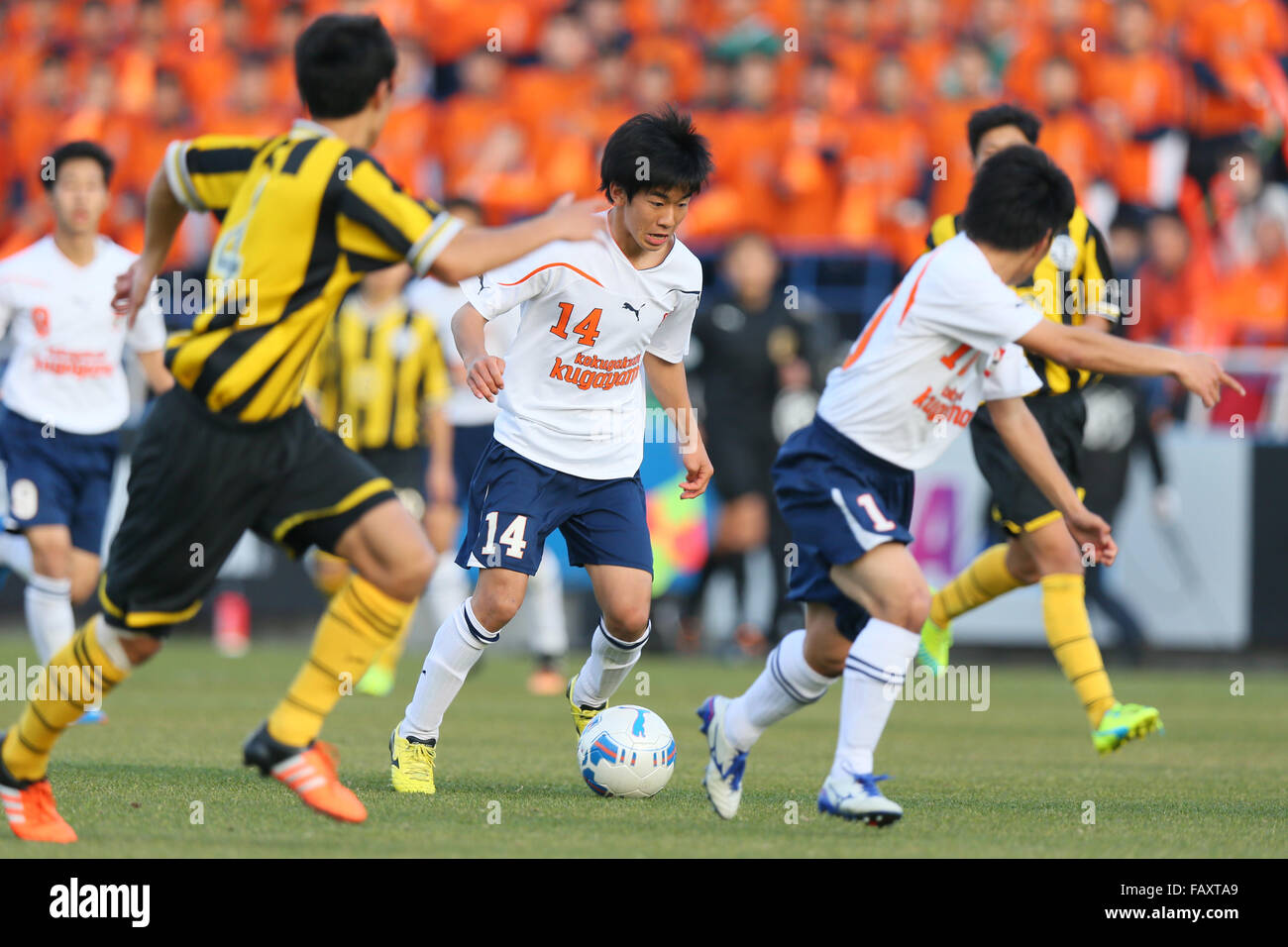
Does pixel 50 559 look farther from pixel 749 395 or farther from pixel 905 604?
pixel 749 395

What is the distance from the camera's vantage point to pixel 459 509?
12.1 meters

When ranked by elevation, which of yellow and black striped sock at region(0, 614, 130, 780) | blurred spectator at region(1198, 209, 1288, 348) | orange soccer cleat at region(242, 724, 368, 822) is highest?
blurred spectator at region(1198, 209, 1288, 348)

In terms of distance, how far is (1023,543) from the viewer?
7.09 m

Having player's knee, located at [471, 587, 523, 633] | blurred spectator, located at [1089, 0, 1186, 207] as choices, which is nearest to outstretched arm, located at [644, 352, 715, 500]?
player's knee, located at [471, 587, 523, 633]

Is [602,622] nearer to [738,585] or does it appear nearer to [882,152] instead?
[738,585]

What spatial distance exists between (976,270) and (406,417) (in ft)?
17.5

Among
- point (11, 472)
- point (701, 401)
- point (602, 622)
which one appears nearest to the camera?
point (602, 622)

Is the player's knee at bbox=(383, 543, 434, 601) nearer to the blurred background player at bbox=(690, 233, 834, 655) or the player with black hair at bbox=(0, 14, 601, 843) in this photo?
the player with black hair at bbox=(0, 14, 601, 843)

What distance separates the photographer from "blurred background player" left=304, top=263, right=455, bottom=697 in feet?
32.8

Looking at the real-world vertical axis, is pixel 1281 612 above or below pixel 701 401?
below

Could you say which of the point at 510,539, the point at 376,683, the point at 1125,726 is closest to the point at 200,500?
the point at 510,539

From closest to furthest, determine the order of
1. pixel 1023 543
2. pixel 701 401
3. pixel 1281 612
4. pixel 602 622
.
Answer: pixel 602 622, pixel 1023 543, pixel 1281 612, pixel 701 401

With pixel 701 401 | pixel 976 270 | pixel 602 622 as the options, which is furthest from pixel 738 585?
pixel 976 270

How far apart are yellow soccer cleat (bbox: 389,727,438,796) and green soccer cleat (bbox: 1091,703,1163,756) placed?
2.29 meters
